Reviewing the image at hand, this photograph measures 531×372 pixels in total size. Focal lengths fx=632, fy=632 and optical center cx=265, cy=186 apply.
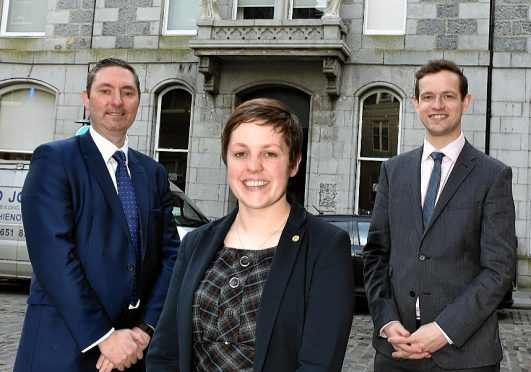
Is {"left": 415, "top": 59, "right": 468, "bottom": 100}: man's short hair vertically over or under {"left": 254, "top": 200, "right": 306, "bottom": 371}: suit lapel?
over

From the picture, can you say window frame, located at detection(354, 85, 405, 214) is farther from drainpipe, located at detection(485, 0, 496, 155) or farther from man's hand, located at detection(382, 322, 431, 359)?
man's hand, located at detection(382, 322, 431, 359)

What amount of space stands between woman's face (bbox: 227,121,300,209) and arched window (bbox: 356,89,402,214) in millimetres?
12611

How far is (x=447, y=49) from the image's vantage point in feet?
48.0

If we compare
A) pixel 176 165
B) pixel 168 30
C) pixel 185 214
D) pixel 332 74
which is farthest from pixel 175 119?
pixel 185 214

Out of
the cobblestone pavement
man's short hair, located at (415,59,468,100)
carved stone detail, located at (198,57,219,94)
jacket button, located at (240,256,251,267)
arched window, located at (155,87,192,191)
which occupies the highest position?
carved stone detail, located at (198,57,219,94)

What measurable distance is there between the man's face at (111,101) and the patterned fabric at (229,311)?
130 centimetres

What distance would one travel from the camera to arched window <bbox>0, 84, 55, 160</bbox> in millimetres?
16969

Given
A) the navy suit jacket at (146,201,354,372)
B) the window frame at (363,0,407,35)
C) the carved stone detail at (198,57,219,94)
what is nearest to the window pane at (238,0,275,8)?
the carved stone detail at (198,57,219,94)

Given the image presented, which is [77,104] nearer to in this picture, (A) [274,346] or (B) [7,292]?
(B) [7,292]

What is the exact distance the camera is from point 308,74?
49.8ft

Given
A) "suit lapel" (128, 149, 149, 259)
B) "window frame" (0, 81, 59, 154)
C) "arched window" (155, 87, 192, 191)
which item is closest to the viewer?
"suit lapel" (128, 149, 149, 259)

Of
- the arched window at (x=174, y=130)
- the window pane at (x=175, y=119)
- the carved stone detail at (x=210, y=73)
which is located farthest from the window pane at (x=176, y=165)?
the carved stone detail at (x=210, y=73)

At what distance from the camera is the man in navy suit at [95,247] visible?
298 centimetres

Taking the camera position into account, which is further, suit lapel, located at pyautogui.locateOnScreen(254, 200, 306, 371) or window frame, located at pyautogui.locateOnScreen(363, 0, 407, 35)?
window frame, located at pyautogui.locateOnScreen(363, 0, 407, 35)
